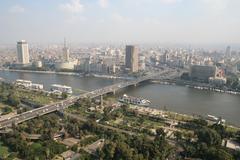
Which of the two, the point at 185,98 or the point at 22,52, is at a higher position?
the point at 22,52

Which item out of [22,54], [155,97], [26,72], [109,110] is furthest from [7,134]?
[22,54]

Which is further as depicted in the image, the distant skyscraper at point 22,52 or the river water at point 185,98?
the distant skyscraper at point 22,52

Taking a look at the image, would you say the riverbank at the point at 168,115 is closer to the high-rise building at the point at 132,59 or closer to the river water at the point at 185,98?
the river water at the point at 185,98

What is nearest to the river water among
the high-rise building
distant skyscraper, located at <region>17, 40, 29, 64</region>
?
the high-rise building

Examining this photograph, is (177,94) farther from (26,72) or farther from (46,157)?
(26,72)

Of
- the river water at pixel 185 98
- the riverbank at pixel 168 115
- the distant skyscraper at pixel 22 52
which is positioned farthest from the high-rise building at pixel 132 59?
the distant skyscraper at pixel 22 52

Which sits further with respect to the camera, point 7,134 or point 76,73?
point 76,73

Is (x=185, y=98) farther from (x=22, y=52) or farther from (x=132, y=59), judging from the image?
(x=22, y=52)

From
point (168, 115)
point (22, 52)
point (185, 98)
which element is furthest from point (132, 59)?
point (168, 115)
